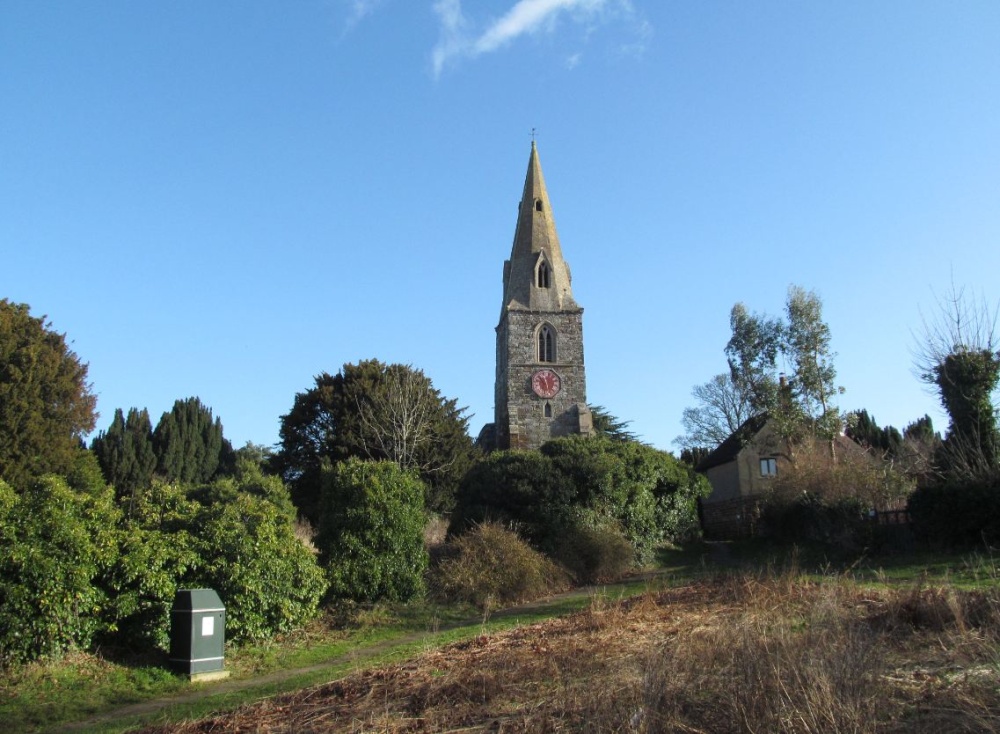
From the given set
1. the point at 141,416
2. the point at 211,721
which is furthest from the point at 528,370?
the point at 211,721

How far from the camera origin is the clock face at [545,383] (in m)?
46.8

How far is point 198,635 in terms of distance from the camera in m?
11.6

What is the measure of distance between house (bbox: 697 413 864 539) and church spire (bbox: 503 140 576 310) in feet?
44.2

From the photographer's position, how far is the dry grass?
5332 mm

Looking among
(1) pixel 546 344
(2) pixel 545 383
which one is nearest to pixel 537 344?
(1) pixel 546 344

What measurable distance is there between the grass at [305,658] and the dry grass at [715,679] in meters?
0.42

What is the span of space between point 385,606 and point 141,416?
1187 inches

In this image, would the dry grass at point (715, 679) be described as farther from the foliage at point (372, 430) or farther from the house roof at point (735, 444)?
the house roof at point (735, 444)

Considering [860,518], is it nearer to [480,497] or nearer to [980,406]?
[980,406]

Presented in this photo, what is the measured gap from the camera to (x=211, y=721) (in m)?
8.03

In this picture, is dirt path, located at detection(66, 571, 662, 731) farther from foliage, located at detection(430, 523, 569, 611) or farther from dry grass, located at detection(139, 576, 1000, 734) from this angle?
foliage, located at detection(430, 523, 569, 611)

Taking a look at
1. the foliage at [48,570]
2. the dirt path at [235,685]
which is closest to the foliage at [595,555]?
the dirt path at [235,685]

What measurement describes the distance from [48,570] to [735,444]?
36.7m

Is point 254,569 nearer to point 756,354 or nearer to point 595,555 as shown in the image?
point 595,555
